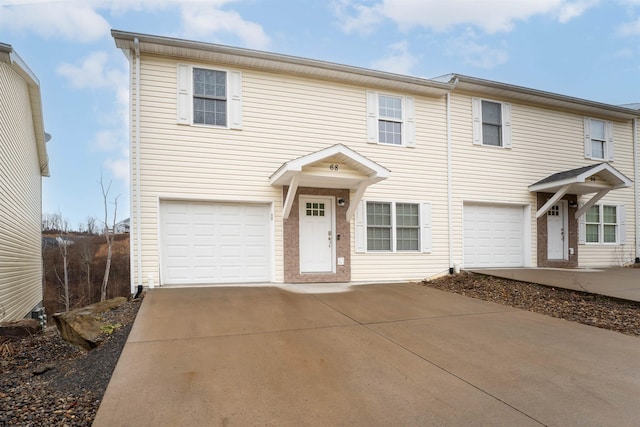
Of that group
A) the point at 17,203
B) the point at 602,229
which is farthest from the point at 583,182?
the point at 17,203

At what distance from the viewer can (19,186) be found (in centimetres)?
883

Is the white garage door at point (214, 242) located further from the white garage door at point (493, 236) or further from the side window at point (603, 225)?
the side window at point (603, 225)

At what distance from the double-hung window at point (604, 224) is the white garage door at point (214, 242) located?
10035 mm

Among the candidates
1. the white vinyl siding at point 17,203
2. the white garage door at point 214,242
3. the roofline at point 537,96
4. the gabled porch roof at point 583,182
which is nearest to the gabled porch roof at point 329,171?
the white garage door at point 214,242

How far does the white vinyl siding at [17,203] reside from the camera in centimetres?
706

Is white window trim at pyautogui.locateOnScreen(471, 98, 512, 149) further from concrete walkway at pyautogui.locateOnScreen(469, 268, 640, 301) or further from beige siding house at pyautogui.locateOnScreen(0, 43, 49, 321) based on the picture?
beige siding house at pyautogui.locateOnScreen(0, 43, 49, 321)

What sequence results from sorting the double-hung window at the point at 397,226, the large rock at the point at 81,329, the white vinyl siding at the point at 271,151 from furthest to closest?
the double-hung window at the point at 397,226, the white vinyl siding at the point at 271,151, the large rock at the point at 81,329

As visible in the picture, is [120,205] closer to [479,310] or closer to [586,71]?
[479,310]

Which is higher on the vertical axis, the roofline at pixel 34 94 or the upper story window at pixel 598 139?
the roofline at pixel 34 94

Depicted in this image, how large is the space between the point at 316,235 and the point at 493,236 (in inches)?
211

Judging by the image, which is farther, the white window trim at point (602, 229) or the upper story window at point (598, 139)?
the upper story window at point (598, 139)

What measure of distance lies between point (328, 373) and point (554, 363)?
233cm

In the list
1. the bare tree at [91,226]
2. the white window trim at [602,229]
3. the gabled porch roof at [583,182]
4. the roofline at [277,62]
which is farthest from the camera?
the bare tree at [91,226]

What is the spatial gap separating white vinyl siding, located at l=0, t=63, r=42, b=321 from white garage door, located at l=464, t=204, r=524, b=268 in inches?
427
